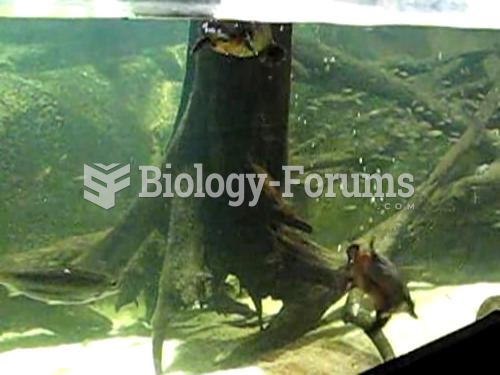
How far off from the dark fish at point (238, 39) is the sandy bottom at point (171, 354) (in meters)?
0.86

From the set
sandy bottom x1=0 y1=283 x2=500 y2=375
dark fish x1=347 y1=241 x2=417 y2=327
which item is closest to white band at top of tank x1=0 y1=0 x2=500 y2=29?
dark fish x1=347 y1=241 x2=417 y2=327

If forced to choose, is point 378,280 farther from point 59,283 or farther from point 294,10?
point 294,10

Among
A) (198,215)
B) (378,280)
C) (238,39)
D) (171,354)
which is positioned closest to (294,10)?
(238,39)

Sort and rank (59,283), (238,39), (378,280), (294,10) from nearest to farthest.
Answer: (59,283), (238,39), (378,280), (294,10)

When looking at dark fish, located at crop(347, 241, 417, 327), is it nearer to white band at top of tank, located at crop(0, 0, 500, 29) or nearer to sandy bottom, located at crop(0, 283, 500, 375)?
sandy bottom, located at crop(0, 283, 500, 375)

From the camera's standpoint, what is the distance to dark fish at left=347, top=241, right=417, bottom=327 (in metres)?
2.38

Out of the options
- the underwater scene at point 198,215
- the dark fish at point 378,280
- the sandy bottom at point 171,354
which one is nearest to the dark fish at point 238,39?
the underwater scene at point 198,215

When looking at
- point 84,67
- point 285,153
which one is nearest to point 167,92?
point 84,67

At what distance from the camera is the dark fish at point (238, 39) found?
2219 millimetres

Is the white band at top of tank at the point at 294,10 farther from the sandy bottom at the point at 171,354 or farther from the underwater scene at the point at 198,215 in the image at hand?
the sandy bottom at the point at 171,354

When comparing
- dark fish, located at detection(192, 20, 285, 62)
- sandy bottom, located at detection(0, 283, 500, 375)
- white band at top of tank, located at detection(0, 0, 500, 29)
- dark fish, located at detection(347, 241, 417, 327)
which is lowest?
sandy bottom, located at detection(0, 283, 500, 375)

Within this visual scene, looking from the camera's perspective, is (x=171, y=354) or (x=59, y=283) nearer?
(x=59, y=283)

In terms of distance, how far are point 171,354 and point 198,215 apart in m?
0.46

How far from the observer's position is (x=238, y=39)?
2.22 metres
